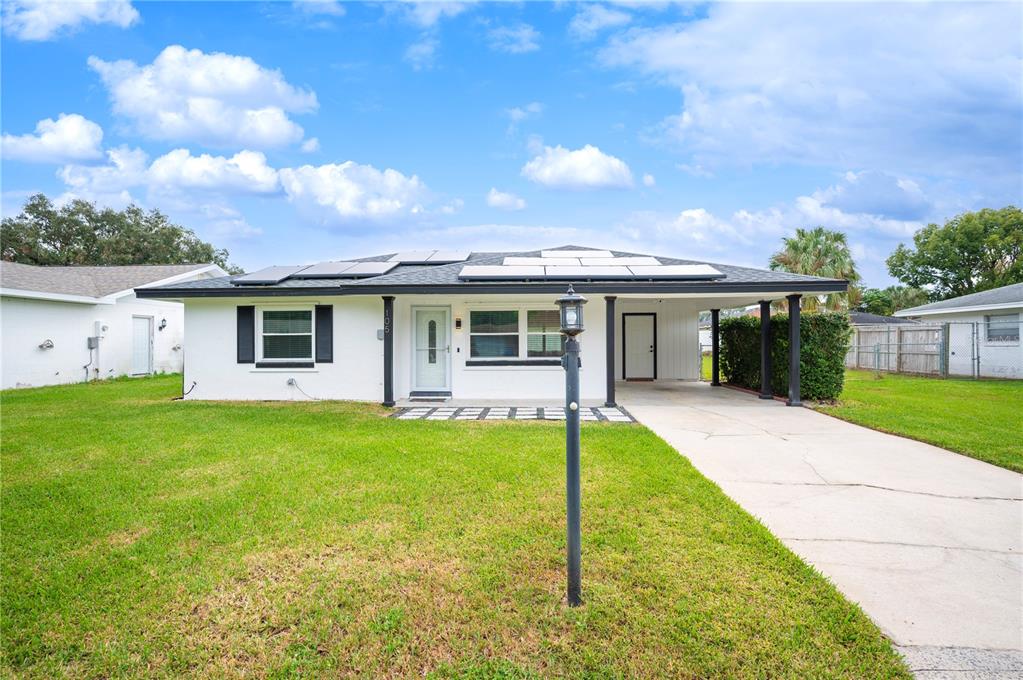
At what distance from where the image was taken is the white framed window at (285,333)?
10.2 meters

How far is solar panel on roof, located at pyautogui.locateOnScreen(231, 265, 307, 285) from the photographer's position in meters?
10.0

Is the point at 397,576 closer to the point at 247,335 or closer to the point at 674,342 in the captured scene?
the point at 247,335

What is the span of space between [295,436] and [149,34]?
976cm

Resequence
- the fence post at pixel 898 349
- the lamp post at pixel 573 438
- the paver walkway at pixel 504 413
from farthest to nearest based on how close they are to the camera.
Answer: the fence post at pixel 898 349 < the paver walkway at pixel 504 413 < the lamp post at pixel 573 438

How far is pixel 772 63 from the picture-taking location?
9.91 m

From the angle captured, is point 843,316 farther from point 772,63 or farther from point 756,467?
point 756,467

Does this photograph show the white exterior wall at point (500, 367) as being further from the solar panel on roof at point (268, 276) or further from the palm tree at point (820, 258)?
the palm tree at point (820, 258)

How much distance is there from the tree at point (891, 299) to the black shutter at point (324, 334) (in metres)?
40.4

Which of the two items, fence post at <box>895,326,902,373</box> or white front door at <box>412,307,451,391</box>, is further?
fence post at <box>895,326,902,373</box>

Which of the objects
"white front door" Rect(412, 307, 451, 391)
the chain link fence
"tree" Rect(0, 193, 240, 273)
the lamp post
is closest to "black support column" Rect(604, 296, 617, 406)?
"white front door" Rect(412, 307, 451, 391)

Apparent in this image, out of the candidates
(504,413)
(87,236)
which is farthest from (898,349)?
(87,236)

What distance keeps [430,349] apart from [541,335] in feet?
8.25

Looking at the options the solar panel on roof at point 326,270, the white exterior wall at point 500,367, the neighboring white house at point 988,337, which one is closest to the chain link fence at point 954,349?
the neighboring white house at point 988,337

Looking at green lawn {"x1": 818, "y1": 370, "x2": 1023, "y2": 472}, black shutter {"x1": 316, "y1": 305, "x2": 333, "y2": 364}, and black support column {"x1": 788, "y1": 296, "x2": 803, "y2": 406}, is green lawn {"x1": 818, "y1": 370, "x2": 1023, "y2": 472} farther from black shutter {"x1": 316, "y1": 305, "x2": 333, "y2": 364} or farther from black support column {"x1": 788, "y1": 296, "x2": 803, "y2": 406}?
black shutter {"x1": 316, "y1": 305, "x2": 333, "y2": 364}
